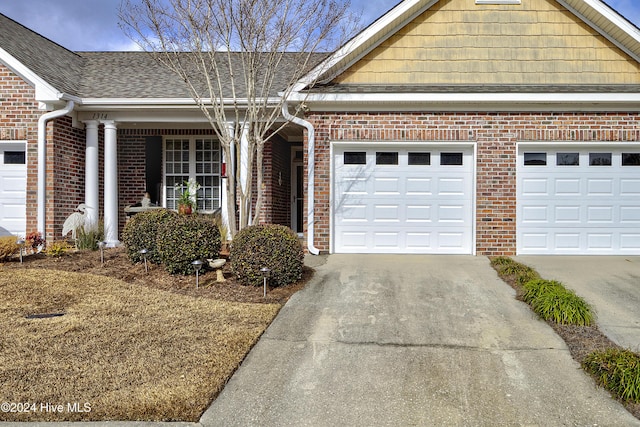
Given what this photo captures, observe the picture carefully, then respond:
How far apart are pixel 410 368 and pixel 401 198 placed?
557cm

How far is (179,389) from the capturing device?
14.4 feet

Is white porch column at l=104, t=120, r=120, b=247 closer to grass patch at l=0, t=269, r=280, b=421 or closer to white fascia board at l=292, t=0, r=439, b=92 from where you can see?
grass patch at l=0, t=269, r=280, b=421

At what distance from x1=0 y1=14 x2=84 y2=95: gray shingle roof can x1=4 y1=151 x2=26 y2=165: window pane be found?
1730 mm

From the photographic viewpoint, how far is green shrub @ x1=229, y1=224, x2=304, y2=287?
738 centimetres

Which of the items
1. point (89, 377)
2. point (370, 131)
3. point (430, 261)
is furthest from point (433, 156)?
point (89, 377)

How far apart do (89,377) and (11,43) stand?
936 centimetres

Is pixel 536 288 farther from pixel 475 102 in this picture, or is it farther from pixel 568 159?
pixel 568 159

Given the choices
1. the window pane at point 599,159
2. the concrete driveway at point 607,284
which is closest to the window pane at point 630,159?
the window pane at point 599,159

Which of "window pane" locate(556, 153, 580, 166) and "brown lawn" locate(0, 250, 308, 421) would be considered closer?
"brown lawn" locate(0, 250, 308, 421)

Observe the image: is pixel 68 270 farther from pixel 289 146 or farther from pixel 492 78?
pixel 492 78

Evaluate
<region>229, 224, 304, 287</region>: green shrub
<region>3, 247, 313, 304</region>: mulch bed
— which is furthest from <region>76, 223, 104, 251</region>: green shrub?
<region>229, 224, 304, 287</region>: green shrub

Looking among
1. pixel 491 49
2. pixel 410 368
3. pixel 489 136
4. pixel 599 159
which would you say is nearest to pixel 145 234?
pixel 410 368

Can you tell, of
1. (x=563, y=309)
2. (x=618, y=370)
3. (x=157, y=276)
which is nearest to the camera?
(x=618, y=370)

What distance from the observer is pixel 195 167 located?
41.6 ft
